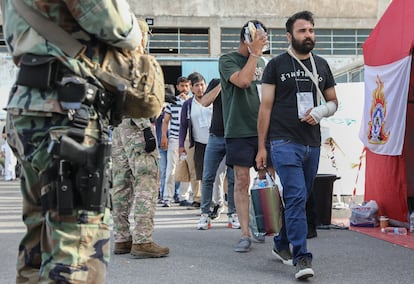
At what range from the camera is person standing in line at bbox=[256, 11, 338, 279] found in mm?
4621

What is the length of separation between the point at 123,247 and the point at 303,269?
6.13ft

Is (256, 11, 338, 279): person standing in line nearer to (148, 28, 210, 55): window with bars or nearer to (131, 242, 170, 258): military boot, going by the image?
(131, 242, 170, 258): military boot

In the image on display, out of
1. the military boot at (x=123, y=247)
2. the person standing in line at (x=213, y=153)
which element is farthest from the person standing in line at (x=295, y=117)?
the person standing in line at (x=213, y=153)

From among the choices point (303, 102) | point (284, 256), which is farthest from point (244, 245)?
point (303, 102)

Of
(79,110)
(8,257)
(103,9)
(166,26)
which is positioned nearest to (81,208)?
(79,110)

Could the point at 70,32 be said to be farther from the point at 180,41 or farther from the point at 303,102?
the point at 180,41

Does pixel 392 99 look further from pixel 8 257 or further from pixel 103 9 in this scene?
pixel 103 9

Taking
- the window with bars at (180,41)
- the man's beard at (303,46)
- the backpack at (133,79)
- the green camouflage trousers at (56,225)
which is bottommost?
the green camouflage trousers at (56,225)

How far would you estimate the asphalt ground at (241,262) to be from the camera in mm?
4488

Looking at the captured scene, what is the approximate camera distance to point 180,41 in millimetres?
32250

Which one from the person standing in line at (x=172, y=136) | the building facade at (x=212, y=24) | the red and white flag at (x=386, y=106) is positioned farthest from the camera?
the building facade at (x=212, y=24)

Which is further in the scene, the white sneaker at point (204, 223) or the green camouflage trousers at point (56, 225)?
the white sneaker at point (204, 223)

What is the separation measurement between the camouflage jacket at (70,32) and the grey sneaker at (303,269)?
2518mm

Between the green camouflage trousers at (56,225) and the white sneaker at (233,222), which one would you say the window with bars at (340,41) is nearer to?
the white sneaker at (233,222)
